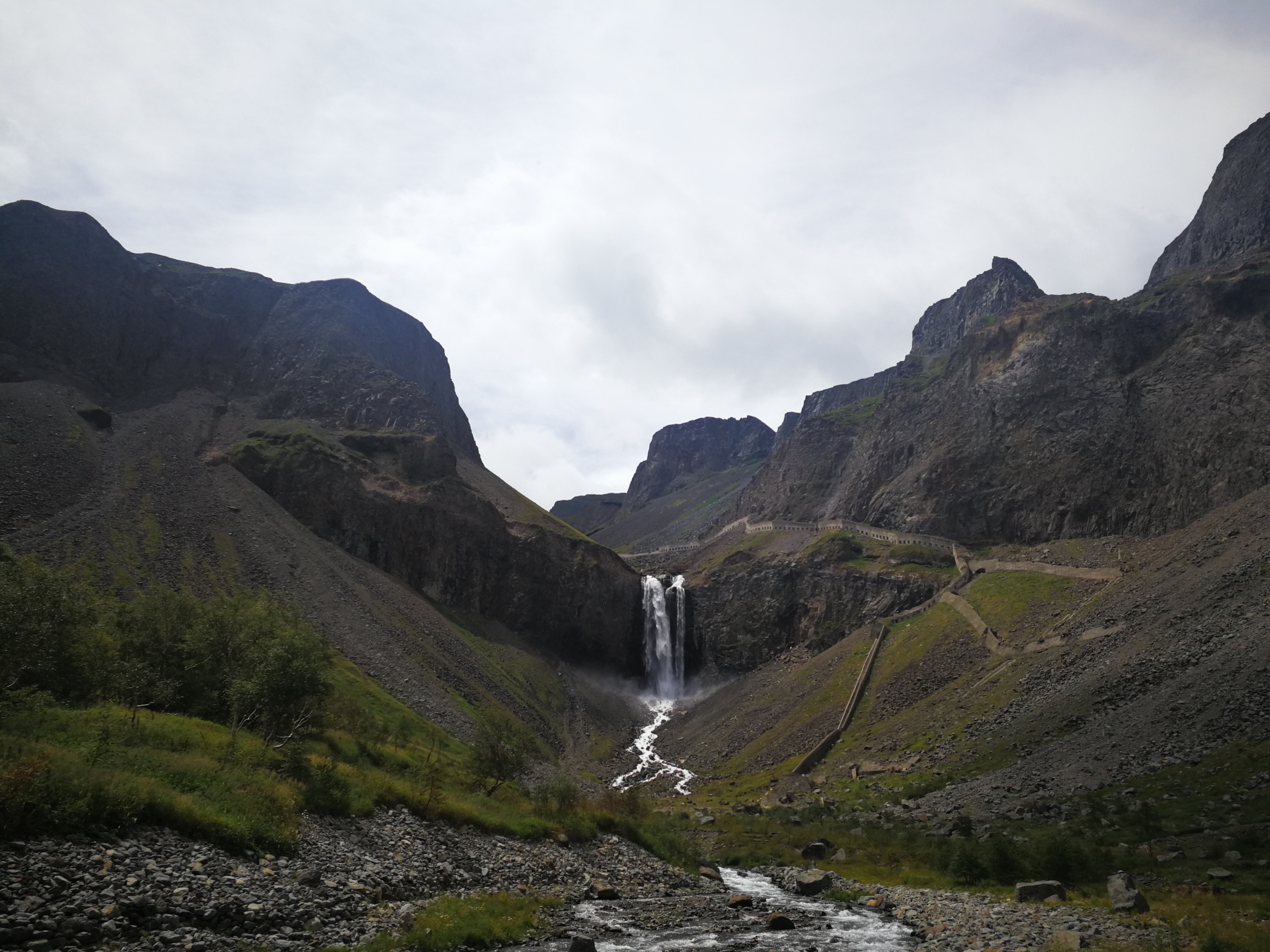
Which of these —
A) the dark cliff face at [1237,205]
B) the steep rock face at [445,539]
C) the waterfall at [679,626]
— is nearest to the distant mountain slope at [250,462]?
the steep rock face at [445,539]

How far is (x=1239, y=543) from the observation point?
65.4 m

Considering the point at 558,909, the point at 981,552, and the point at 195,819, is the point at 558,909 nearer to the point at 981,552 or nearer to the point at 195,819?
the point at 195,819

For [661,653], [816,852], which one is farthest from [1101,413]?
[816,852]

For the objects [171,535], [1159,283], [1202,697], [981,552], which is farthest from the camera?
[1159,283]

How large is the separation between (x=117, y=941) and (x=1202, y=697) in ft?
182

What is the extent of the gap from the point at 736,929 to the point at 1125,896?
14570 mm

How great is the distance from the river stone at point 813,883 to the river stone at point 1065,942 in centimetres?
1740

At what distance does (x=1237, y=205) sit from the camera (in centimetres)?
15488

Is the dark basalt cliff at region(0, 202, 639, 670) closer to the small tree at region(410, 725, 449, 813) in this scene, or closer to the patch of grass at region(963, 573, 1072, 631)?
the patch of grass at region(963, 573, 1072, 631)

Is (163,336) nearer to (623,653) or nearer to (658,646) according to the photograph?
(623,653)

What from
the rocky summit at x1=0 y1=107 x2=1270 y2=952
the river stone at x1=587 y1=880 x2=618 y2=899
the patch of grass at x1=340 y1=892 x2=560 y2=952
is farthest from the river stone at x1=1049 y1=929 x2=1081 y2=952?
the river stone at x1=587 y1=880 x2=618 y2=899

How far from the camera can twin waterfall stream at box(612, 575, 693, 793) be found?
11200 centimetres

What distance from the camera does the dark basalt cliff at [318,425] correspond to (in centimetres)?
12669

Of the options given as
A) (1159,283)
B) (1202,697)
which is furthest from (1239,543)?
(1159,283)
